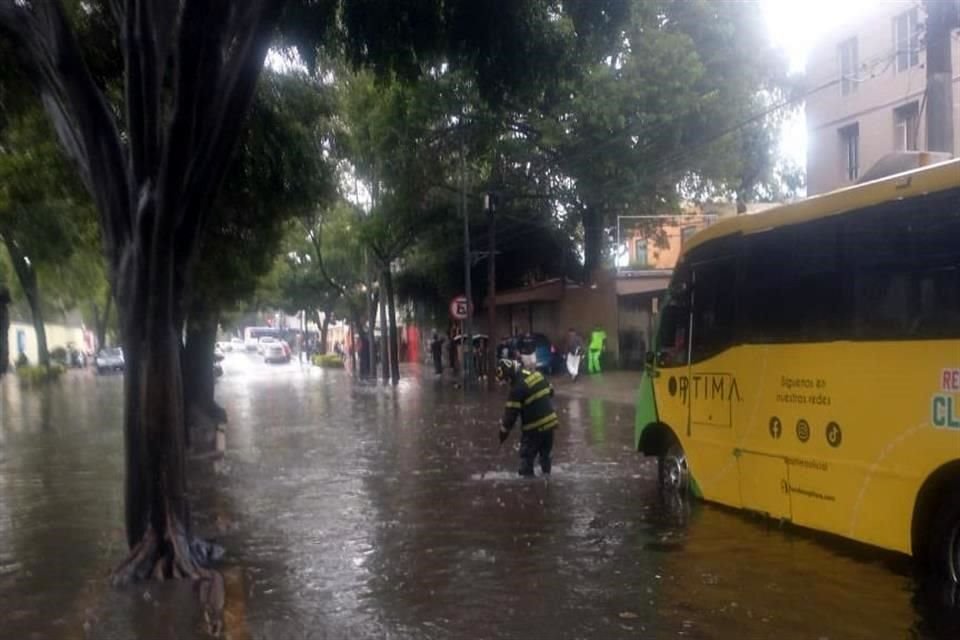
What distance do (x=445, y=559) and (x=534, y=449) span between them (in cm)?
449

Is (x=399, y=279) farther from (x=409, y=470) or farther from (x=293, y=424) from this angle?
(x=409, y=470)

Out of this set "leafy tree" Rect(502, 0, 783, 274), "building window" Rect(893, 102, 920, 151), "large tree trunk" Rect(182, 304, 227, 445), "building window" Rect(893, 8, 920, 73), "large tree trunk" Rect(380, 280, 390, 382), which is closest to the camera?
"large tree trunk" Rect(182, 304, 227, 445)

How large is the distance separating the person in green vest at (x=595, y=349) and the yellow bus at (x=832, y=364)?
23102 millimetres

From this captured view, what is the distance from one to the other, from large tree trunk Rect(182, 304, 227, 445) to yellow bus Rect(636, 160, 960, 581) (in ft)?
29.3

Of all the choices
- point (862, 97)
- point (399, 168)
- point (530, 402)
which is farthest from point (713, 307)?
point (399, 168)

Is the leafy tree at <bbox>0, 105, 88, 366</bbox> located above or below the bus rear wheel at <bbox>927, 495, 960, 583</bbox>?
above

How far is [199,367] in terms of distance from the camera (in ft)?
61.1

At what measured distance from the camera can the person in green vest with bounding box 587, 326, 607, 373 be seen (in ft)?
115

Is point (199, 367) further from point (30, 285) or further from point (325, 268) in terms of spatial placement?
point (325, 268)

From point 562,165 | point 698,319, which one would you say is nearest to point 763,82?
point 562,165

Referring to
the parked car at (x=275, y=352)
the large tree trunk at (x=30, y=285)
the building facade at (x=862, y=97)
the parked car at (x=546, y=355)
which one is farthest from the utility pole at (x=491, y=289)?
the parked car at (x=275, y=352)

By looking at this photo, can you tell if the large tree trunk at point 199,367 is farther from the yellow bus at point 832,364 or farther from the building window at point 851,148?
the building window at point 851,148

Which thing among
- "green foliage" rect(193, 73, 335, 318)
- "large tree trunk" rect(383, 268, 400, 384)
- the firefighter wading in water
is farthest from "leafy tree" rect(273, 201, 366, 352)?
the firefighter wading in water

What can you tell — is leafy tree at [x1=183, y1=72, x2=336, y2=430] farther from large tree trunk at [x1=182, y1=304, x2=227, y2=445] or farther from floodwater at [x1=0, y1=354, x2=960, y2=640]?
floodwater at [x1=0, y1=354, x2=960, y2=640]
